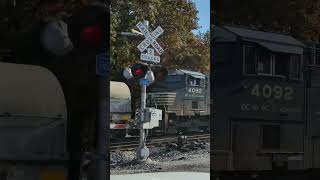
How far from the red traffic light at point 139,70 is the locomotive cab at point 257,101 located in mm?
312

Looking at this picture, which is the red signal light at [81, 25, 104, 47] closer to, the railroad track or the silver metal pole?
the silver metal pole

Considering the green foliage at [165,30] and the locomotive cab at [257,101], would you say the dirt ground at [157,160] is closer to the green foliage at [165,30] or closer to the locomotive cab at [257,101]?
the locomotive cab at [257,101]

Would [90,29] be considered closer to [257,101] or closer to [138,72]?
[138,72]

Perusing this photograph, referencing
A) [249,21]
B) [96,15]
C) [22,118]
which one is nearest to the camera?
[22,118]

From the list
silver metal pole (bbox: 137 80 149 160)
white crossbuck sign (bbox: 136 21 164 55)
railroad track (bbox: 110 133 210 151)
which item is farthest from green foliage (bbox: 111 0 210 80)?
railroad track (bbox: 110 133 210 151)

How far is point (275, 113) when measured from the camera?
2.07 metres

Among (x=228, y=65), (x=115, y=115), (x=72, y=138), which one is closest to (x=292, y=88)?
(x=228, y=65)

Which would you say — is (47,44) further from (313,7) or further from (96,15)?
(313,7)

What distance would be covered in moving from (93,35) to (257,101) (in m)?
0.68

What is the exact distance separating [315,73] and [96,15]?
0.91 metres

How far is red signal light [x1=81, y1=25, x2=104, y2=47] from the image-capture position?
6.20 feet

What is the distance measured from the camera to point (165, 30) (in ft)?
6.13

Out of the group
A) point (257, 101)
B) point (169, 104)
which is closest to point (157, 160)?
point (169, 104)

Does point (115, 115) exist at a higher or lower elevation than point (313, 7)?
lower
